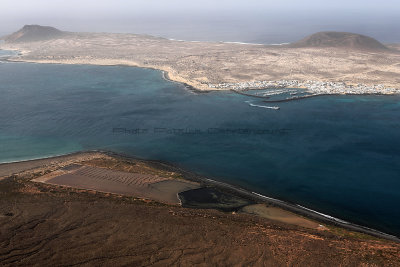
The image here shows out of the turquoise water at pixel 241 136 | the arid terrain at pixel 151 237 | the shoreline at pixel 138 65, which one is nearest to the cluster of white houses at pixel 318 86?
the shoreline at pixel 138 65

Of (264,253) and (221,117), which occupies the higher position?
(221,117)

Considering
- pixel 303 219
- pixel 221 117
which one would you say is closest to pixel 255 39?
pixel 221 117

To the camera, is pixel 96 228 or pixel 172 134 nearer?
pixel 96 228

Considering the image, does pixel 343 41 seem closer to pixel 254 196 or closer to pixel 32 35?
pixel 254 196

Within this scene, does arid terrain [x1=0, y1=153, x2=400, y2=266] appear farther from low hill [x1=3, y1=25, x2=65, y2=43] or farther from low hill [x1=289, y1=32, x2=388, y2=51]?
low hill [x1=3, y1=25, x2=65, y2=43]

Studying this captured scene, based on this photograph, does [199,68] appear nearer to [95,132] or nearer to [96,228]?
[95,132]
